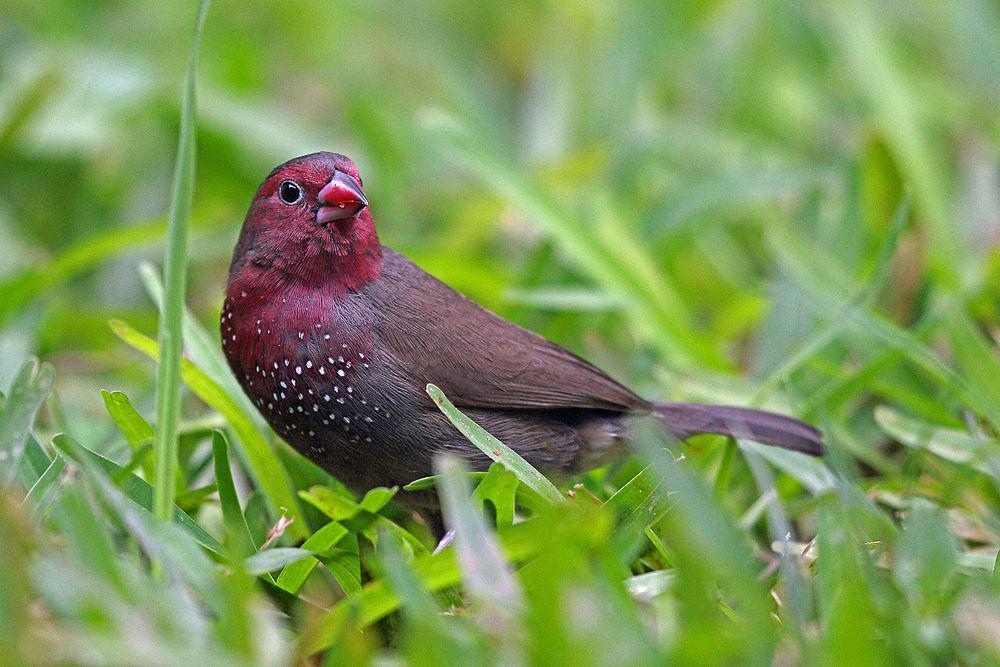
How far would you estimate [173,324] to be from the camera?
2.40 meters

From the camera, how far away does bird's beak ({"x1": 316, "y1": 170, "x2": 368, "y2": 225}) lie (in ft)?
9.11

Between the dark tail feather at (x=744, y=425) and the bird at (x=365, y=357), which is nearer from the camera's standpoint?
the bird at (x=365, y=357)

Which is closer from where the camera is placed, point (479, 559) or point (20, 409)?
point (479, 559)

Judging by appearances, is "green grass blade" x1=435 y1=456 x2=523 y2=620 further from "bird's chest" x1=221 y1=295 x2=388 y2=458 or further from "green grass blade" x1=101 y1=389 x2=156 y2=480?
"green grass blade" x1=101 y1=389 x2=156 y2=480

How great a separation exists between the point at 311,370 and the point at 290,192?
19.2 inches

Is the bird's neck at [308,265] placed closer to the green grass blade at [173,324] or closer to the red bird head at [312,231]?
the red bird head at [312,231]

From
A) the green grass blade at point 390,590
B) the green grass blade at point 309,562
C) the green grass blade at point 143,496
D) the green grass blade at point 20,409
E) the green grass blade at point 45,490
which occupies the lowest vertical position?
the green grass blade at point 309,562

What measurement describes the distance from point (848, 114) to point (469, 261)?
2544 millimetres

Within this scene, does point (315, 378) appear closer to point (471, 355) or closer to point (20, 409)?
point (471, 355)

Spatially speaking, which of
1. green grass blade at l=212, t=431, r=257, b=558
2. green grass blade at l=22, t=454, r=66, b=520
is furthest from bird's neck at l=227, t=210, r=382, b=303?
green grass blade at l=22, t=454, r=66, b=520

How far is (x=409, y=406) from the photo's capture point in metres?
2.79

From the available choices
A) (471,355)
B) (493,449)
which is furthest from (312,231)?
(493,449)

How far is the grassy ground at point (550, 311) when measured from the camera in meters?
1.96

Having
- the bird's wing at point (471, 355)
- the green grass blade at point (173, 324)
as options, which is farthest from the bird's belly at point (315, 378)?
the green grass blade at point (173, 324)
